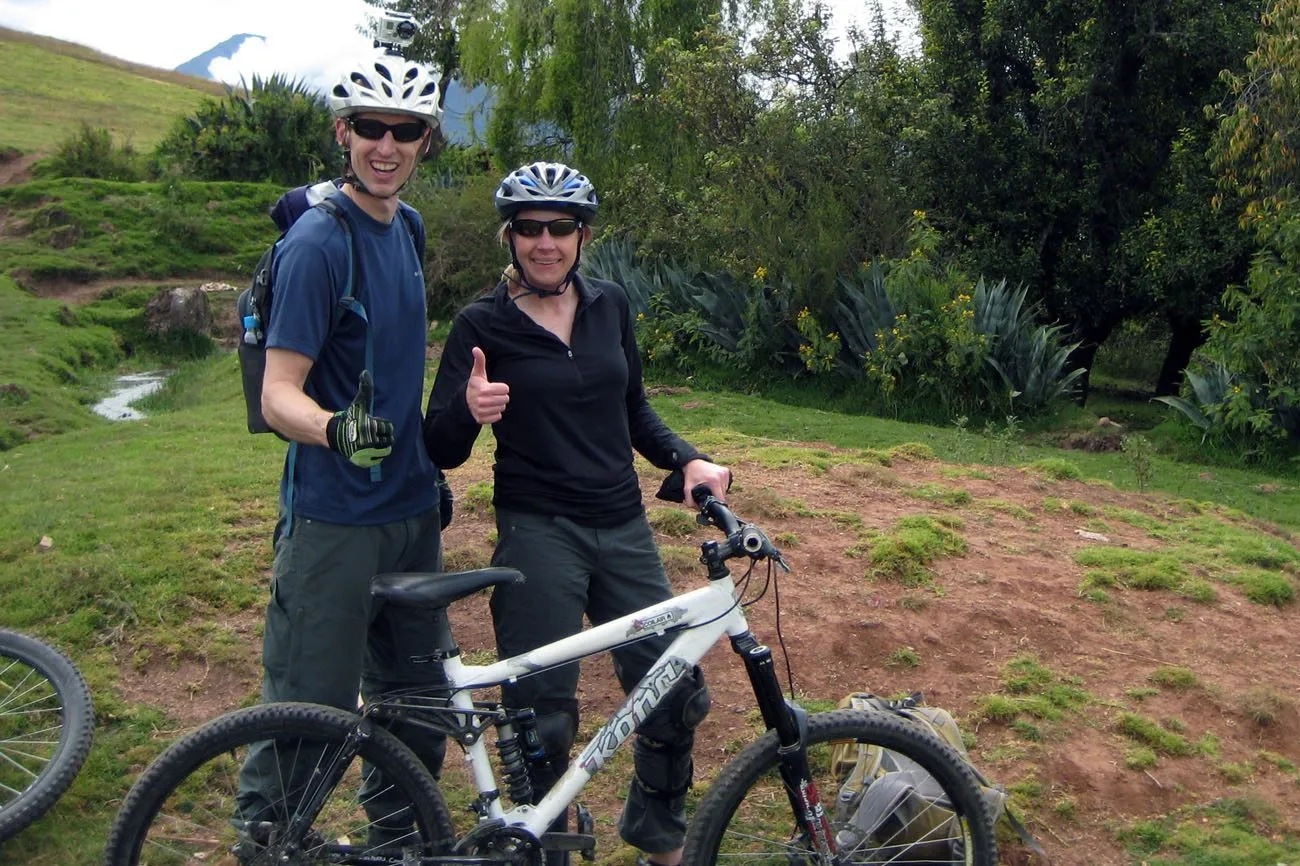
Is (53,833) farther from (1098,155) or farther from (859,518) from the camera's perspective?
(1098,155)

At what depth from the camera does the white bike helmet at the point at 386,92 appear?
3082mm

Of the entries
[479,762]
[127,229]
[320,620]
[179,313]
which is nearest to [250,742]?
[320,620]

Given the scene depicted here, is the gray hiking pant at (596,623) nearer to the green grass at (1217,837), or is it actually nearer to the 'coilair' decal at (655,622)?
the 'coilair' decal at (655,622)

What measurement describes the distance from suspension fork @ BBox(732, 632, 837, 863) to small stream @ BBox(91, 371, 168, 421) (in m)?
11.5

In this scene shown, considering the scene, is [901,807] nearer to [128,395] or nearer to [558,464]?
[558,464]

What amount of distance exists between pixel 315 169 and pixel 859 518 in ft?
79.0

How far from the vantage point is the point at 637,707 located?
10.3ft

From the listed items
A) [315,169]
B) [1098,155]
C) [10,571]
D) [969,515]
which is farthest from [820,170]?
[315,169]

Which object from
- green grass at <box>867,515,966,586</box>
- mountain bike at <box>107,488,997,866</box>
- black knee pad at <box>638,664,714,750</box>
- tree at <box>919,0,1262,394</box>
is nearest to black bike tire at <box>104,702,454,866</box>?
mountain bike at <box>107,488,997,866</box>

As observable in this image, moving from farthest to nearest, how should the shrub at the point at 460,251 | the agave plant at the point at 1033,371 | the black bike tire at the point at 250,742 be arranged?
the shrub at the point at 460,251 → the agave plant at the point at 1033,371 → the black bike tire at the point at 250,742

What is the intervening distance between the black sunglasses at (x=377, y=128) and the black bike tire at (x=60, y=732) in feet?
7.33

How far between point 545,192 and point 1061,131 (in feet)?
43.4

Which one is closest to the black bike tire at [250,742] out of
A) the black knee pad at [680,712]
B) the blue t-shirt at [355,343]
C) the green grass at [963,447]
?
the blue t-shirt at [355,343]

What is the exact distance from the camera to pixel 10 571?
18.8ft
